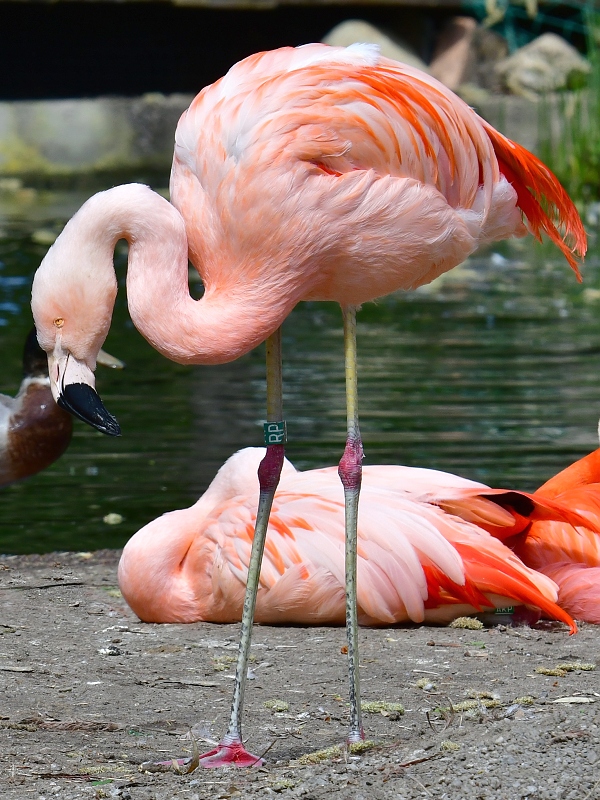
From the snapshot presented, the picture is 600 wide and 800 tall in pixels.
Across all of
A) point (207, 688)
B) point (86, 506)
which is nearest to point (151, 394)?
point (86, 506)

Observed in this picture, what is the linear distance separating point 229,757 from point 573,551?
1.72 m

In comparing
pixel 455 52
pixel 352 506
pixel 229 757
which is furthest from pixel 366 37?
pixel 229 757

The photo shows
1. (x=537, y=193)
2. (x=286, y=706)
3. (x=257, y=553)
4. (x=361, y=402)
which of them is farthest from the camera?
(x=361, y=402)

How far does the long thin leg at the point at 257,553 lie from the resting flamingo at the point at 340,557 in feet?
2.76

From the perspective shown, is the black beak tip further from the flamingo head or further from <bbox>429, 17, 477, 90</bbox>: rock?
<bbox>429, 17, 477, 90</bbox>: rock

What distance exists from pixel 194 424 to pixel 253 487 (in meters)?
2.45

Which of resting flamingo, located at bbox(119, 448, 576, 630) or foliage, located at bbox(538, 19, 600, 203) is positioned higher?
foliage, located at bbox(538, 19, 600, 203)

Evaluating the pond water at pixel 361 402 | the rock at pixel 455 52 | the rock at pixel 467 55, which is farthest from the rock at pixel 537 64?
the pond water at pixel 361 402

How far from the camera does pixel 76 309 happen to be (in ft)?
9.89

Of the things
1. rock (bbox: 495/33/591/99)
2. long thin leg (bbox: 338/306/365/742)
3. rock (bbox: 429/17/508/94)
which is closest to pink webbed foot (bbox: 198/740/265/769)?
long thin leg (bbox: 338/306/365/742)

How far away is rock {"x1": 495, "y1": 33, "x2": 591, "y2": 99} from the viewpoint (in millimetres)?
16203

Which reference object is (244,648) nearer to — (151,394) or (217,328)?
(217,328)

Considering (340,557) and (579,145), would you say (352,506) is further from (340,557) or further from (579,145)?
(579,145)

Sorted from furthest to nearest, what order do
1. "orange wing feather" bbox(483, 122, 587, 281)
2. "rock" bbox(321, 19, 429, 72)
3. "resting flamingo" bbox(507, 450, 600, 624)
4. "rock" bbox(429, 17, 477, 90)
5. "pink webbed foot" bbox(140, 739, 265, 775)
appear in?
1. "rock" bbox(429, 17, 477, 90)
2. "rock" bbox(321, 19, 429, 72)
3. "resting flamingo" bbox(507, 450, 600, 624)
4. "orange wing feather" bbox(483, 122, 587, 281)
5. "pink webbed foot" bbox(140, 739, 265, 775)
